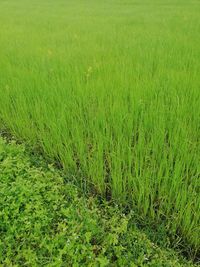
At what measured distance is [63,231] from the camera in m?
1.46

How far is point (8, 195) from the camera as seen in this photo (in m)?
1.64

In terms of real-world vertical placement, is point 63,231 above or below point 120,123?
below

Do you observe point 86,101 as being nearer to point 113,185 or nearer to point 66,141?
point 66,141

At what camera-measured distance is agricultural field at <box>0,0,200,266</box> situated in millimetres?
1572

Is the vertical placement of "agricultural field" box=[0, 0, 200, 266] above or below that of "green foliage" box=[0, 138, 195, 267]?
above

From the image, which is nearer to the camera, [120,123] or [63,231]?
[63,231]

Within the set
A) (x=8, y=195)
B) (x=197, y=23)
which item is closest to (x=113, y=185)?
(x=8, y=195)

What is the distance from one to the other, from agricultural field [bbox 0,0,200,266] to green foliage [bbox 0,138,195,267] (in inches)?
0.9

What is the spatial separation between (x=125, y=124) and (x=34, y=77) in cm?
105

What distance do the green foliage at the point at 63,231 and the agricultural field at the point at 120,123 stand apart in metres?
0.02

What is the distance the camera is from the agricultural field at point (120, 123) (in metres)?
1.57

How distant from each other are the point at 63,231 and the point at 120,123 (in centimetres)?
77

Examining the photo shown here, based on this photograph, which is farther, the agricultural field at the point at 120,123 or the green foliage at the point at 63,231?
the agricultural field at the point at 120,123

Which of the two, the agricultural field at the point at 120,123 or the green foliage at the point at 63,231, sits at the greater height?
the agricultural field at the point at 120,123
